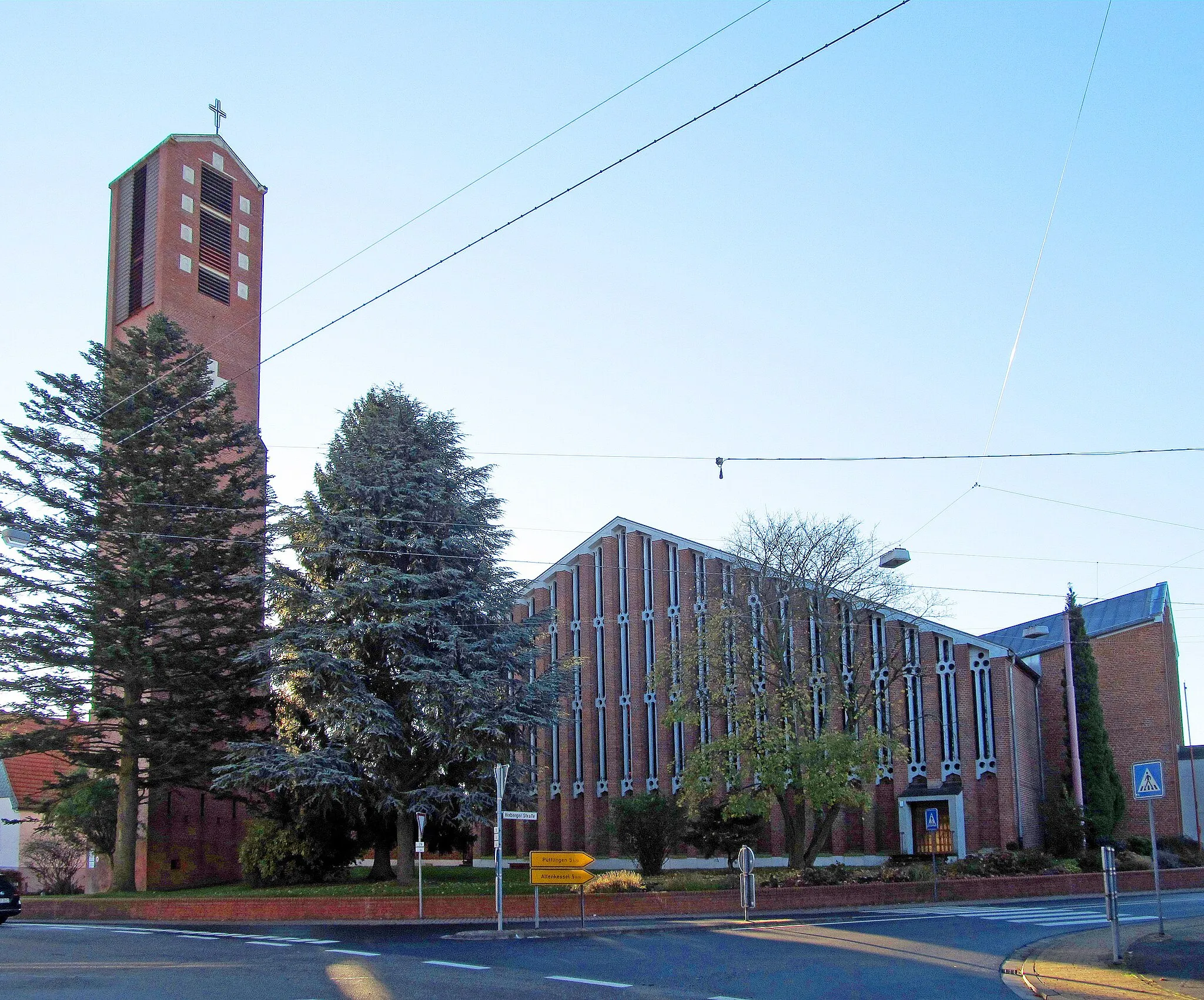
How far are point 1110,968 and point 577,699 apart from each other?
3151 cm

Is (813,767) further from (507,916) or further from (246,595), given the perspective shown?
(246,595)

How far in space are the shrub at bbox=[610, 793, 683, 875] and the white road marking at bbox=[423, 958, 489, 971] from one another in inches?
724

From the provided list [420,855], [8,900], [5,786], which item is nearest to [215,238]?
[8,900]

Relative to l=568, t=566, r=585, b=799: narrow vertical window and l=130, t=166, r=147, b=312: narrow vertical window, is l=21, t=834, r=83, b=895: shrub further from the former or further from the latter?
l=130, t=166, r=147, b=312: narrow vertical window

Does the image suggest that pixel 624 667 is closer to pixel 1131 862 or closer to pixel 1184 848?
pixel 1131 862

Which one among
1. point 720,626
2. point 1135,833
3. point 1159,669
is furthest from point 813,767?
point 1159,669

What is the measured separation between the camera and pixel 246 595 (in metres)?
33.5

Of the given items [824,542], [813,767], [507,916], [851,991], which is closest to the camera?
[851,991]

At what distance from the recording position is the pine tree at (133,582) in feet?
103

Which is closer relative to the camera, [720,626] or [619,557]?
[720,626]

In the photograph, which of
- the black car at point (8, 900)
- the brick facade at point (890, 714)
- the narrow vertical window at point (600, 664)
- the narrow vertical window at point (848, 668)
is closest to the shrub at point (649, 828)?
the brick facade at point (890, 714)

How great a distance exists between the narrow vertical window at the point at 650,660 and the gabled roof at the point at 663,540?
2.60 ft

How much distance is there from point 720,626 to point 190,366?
16810mm

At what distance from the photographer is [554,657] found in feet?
151
